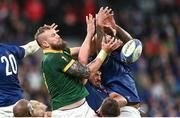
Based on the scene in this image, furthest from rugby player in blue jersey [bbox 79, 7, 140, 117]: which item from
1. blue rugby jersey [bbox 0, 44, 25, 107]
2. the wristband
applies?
blue rugby jersey [bbox 0, 44, 25, 107]

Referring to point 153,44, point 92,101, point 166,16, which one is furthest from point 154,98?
point 92,101

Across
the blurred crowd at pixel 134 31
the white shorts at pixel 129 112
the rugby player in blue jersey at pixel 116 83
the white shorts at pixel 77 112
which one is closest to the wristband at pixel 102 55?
the rugby player in blue jersey at pixel 116 83

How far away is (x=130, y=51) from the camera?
467 inches

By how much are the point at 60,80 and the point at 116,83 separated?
112 cm

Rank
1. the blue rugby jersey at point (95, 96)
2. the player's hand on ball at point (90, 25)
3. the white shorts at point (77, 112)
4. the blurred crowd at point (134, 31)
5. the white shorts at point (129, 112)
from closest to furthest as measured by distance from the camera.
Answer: the white shorts at point (77, 112)
the player's hand on ball at point (90, 25)
the white shorts at point (129, 112)
the blue rugby jersey at point (95, 96)
the blurred crowd at point (134, 31)

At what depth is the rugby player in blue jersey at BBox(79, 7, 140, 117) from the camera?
12.1 m

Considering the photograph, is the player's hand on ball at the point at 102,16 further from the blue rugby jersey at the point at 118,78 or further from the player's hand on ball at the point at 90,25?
the blue rugby jersey at the point at 118,78

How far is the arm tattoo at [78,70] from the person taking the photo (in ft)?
37.4

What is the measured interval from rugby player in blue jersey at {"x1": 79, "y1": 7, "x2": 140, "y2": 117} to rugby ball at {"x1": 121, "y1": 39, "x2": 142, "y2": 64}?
27cm

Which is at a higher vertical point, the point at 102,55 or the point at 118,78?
the point at 102,55

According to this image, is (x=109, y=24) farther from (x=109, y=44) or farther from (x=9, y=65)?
(x=9, y=65)

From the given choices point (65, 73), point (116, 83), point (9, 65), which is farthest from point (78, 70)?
point (9, 65)

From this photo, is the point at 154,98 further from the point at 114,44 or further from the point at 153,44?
the point at 114,44

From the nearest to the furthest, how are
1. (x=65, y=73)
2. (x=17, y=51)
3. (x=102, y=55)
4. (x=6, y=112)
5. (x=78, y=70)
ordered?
(x=78, y=70) → (x=65, y=73) → (x=102, y=55) → (x=6, y=112) → (x=17, y=51)
